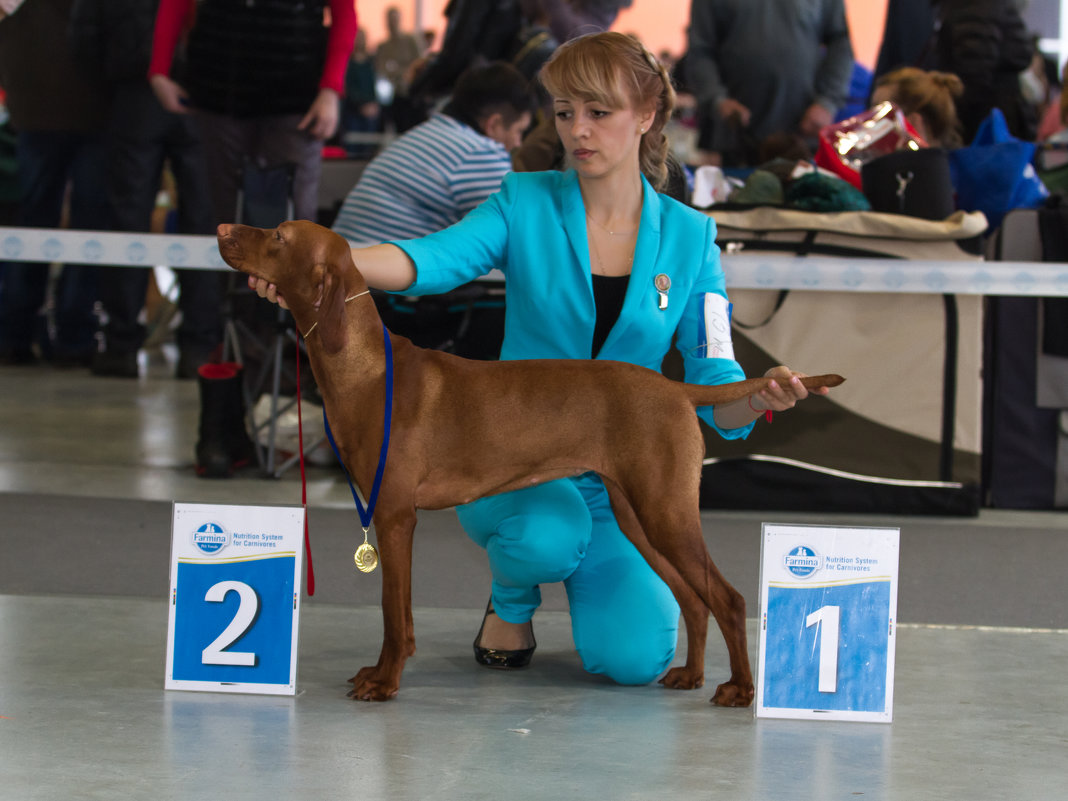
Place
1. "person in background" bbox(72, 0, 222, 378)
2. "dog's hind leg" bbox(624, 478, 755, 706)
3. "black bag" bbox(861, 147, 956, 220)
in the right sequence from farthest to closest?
"person in background" bbox(72, 0, 222, 378) < "black bag" bbox(861, 147, 956, 220) < "dog's hind leg" bbox(624, 478, 755, 706)

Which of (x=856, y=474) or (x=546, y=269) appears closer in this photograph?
(x=546, y=269)

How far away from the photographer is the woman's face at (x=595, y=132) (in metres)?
2.36

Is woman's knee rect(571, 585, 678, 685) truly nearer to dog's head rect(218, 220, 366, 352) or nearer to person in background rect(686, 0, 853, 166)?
dog's head rect(218, 220, 366, 352)

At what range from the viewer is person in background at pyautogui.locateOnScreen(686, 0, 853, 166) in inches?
230

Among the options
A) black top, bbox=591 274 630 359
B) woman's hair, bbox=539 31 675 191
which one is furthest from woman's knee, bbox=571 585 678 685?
woman's hair, bbox=539 31 675 191

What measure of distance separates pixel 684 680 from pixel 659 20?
1387cm

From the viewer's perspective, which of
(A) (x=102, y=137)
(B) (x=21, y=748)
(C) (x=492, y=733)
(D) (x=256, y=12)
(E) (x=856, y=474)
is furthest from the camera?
(A) (x=102, y=137)

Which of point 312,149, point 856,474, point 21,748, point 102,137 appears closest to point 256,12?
point 312,149

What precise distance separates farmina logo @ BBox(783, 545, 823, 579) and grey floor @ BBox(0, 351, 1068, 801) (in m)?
0.26

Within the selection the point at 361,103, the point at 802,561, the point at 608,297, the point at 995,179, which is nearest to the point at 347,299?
the point at 608,297

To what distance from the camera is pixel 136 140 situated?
5824 millimetres

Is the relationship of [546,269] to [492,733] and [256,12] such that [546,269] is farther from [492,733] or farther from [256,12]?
[256,12]

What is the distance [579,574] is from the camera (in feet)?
8.30

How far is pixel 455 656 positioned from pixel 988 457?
7.59 feet
